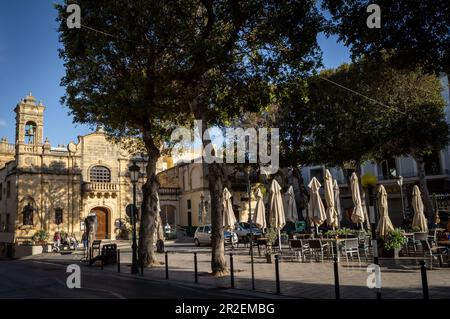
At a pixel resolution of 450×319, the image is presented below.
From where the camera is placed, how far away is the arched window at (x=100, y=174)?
134ft

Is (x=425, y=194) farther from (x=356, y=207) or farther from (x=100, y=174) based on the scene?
(x=100, y=174)

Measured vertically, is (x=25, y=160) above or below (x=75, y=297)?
above

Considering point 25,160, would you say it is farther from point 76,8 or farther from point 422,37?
point 422,37

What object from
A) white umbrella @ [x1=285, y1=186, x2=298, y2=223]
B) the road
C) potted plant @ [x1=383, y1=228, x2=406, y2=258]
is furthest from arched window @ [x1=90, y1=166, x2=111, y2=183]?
potted plant @ [x1=383, y1=228, x2=406, y2=258]

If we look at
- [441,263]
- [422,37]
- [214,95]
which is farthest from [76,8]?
[441,263]

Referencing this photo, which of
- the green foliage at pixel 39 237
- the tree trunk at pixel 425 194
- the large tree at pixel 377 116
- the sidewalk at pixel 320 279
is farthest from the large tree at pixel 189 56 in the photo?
the green foliage at pixel 39 237

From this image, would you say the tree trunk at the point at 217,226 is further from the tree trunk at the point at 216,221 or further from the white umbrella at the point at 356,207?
the white umbrella at the point at 356,207

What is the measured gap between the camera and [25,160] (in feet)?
120

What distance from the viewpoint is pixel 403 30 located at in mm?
9500

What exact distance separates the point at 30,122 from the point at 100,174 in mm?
8349

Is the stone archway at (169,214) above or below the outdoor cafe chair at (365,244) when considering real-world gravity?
above

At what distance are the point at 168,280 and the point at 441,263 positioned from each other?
8.32 m

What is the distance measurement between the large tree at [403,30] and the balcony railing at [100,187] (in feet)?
109

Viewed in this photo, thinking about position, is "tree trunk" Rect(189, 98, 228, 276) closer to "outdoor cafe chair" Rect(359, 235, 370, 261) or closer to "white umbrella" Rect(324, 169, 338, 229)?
"outdoor cafe chair" Rect(359, 235, 370, 261)
